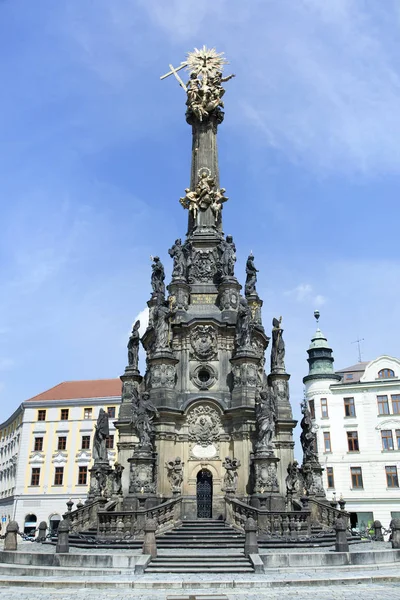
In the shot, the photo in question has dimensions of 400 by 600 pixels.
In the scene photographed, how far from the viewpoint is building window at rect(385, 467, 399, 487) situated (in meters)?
39.1

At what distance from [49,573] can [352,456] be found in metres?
31.3

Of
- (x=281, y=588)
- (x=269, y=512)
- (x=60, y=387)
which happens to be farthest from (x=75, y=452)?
(x=281, y=588)

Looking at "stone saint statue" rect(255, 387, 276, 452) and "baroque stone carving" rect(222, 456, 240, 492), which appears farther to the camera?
"baroque stone carving" rect(222, 456, 240, 492)

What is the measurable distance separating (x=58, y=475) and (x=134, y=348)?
2348 centimetres

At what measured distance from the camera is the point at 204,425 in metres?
23.6

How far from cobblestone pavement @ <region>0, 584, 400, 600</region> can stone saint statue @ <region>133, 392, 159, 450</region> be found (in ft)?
31.1

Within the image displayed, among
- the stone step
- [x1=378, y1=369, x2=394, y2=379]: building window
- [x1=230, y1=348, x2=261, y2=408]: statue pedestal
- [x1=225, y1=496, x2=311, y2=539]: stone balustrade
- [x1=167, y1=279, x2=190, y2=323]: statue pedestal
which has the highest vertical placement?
[x1=167, y1=279, x2=190, y2=323]: statue pedestal

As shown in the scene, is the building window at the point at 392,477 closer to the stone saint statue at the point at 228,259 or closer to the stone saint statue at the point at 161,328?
the stone saint statue at the point at 228,259

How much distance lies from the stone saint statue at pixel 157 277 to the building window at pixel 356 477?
2291 centimetres

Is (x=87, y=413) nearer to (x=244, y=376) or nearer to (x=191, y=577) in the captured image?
(x=244, y=376)

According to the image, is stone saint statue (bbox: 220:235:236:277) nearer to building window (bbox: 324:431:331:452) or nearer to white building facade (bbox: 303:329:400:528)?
white building facade (bbox: 303:329:400:528)

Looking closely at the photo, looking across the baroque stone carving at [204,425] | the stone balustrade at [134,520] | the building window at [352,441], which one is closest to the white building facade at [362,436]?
the building window at [352,441]

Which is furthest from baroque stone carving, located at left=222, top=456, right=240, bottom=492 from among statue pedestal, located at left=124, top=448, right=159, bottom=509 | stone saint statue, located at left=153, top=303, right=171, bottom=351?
stone saint statue, located at left=153, top=303, right=171, bottom=351

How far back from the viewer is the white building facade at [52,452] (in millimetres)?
45531
